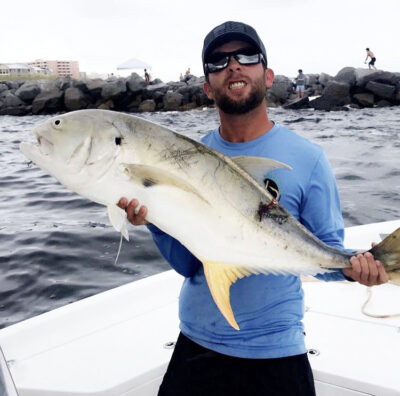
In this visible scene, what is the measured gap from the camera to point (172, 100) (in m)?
33.6

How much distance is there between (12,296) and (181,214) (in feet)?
12.8

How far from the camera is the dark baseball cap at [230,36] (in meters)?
2.53

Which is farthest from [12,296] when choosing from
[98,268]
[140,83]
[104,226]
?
[140,83]

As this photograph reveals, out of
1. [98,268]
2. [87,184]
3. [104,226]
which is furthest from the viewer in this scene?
[104,226]

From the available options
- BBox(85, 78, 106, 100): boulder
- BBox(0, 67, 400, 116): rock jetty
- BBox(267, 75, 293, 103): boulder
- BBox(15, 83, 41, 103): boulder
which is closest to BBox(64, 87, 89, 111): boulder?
BBox(0, 67, 400, 116): rock jetty

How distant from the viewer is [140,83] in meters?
34.8

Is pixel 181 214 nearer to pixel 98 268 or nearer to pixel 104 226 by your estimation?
pixel 98 268

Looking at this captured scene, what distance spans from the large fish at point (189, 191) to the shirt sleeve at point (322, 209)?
0.27 meters

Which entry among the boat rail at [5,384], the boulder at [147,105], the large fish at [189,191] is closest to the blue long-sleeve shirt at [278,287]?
the large fish at [189,191]

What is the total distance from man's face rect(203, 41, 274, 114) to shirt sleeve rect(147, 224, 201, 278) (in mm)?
730

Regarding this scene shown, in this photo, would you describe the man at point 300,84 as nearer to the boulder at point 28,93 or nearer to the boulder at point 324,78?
the boulder at point 324,78

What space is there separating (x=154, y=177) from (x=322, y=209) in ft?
2.95

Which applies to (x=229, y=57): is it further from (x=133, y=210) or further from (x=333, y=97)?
(x=333, y=97)

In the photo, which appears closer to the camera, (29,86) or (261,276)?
(261,276)
